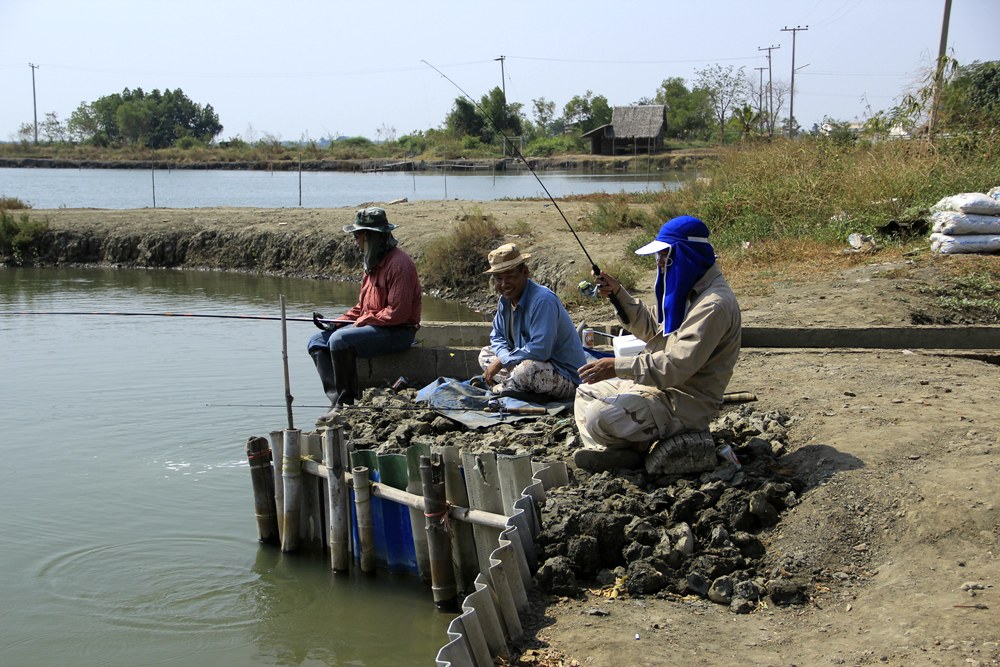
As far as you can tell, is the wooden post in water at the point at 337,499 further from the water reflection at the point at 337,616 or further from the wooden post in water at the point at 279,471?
the wooden post in water at the point at 279,471

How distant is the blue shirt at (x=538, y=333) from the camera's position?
6504 mm

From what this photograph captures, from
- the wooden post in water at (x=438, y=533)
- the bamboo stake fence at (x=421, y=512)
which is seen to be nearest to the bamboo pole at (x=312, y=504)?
the bamboo stake fence at (x=421, y=512)

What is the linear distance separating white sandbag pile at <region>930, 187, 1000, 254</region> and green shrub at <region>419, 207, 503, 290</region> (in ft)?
26.2

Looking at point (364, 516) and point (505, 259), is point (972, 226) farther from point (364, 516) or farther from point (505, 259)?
point (364, 516)

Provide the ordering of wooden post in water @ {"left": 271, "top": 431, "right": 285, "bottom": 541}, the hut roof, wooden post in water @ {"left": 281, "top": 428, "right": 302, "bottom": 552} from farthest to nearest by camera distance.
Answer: the hut roof < wooden post in water @ {"left": 271, "top": 431, "right": 285, "bottom": 541} < wooden post in water @ {"left": 281, "top": 428, "right": 302, "bottom": 552}

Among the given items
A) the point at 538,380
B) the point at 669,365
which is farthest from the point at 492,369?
the point at 669,365

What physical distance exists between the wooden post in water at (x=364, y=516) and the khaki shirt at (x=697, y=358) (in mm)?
1565

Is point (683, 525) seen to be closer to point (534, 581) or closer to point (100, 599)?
point (534, 581)

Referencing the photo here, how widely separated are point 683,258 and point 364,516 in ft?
7.52

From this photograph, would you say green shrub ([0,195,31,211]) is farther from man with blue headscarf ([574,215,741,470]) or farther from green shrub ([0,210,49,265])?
man with blue headscarf ([574,215,741,470])

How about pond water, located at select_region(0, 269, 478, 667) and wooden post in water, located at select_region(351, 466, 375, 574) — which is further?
wooden post in water, located at select_region(351, 466, 375, 574)

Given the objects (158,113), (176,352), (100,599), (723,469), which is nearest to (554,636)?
(723,469)

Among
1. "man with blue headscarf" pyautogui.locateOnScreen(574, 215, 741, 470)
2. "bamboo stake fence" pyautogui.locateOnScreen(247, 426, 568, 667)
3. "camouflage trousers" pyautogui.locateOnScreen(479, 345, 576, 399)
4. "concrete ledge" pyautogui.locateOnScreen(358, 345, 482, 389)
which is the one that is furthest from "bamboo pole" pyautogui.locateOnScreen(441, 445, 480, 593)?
"concrete ledge" pyautogui.locateOnScreen(358, 345, 482, 389)

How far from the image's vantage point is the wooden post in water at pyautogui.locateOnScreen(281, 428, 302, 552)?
574 centimetres
